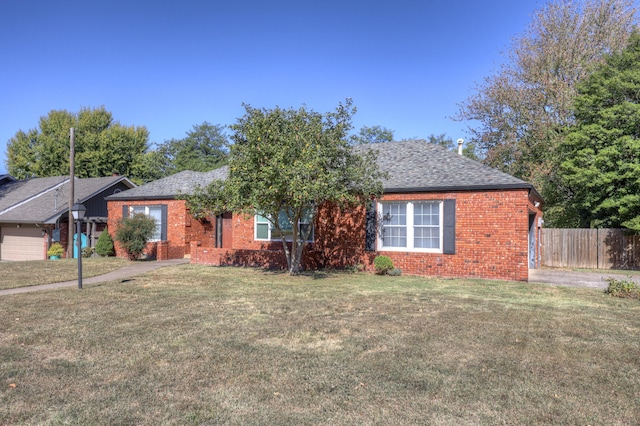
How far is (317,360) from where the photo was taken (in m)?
5.09

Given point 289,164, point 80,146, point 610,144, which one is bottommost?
point 289,164

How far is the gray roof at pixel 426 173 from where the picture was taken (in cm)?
1279

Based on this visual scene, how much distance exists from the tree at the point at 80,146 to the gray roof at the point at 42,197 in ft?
27.1

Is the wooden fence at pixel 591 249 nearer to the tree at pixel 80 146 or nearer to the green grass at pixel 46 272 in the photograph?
the green grass at pixel 46 272

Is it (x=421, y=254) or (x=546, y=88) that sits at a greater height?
(x=546, y=88)

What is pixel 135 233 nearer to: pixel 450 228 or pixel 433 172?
pixel 433 172

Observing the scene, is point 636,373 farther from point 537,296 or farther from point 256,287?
point 256,287

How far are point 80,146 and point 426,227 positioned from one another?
119 ft

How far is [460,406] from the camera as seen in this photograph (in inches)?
152

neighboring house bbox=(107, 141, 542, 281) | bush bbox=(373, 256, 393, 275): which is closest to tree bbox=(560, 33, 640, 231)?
neighboring house bbox=(107, 141, 542, 281)

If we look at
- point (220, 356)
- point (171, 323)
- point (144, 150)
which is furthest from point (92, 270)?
point (144, 150)

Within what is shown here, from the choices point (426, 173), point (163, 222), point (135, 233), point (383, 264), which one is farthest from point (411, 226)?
point (163, 222)

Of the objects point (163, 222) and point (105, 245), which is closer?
point (163, 222)

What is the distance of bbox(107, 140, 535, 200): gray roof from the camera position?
12789 millimetres
